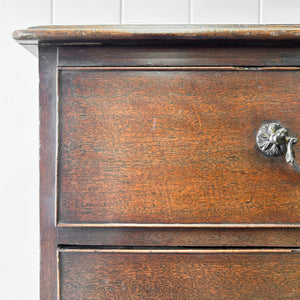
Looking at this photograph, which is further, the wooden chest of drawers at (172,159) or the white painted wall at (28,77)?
the white painted wall at (28,77)

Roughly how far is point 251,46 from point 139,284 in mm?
322

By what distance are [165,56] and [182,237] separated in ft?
0.74

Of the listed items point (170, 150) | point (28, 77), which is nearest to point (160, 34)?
point (170, 150)

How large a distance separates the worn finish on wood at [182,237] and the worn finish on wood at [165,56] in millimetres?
203

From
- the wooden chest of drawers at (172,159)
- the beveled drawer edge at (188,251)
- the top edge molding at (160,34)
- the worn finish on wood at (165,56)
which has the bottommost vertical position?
the beveled drawer edge at (188,251)

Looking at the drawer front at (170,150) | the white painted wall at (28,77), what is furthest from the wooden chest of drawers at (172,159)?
the white painted wall at (28,77)

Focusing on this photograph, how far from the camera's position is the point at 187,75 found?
0.33m

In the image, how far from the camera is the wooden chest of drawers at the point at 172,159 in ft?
1.09

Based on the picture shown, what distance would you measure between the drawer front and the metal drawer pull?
0.03 ft

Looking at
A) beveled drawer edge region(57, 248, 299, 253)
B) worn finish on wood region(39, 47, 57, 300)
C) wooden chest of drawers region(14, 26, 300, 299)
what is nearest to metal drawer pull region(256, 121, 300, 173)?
wooden chest of drawers region(14, 26, 300, 299)

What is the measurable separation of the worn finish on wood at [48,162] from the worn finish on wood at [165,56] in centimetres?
2

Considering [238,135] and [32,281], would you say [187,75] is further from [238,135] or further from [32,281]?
[32,281]

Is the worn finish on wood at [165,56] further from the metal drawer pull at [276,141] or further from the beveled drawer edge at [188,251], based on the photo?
the beveled drawer edge at [188,251]

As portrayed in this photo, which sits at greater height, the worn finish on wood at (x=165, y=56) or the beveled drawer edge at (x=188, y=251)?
the worn finish on wood at (x=165, y=56)
